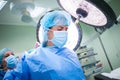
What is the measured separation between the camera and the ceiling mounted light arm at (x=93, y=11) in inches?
47.1

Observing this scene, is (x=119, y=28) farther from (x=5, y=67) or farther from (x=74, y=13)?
(x=5, y=67)

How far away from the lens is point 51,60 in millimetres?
1194

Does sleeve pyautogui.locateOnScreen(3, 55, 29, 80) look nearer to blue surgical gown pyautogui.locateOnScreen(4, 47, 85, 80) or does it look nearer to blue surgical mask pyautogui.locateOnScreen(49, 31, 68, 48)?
blue surgical gown pyautogui.locateOnScreen(4, 47, 85, 80)

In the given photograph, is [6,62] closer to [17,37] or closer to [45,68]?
[45,68]

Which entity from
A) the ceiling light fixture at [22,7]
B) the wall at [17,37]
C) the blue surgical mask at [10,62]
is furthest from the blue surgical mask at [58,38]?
the wall at [17,37]

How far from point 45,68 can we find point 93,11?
60 cm

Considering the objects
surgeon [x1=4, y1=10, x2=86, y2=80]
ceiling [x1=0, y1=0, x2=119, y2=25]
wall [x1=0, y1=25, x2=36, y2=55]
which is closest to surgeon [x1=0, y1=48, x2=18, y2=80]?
surgeon [x1=4, y1=10, x2=86, y2=80]

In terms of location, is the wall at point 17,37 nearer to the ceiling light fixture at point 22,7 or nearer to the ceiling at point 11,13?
the ceiling at point 11,13

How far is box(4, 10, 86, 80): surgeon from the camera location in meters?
1.13

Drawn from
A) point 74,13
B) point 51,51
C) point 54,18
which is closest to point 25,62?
point 51,51

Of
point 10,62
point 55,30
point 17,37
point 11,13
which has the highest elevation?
point 11,13

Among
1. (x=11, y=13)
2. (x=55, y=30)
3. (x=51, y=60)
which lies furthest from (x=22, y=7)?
(x=51, y=60)

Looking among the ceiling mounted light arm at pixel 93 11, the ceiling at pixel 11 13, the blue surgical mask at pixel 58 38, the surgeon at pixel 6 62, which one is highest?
the ceiling at pixel 11 13

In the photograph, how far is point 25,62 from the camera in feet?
3.84
